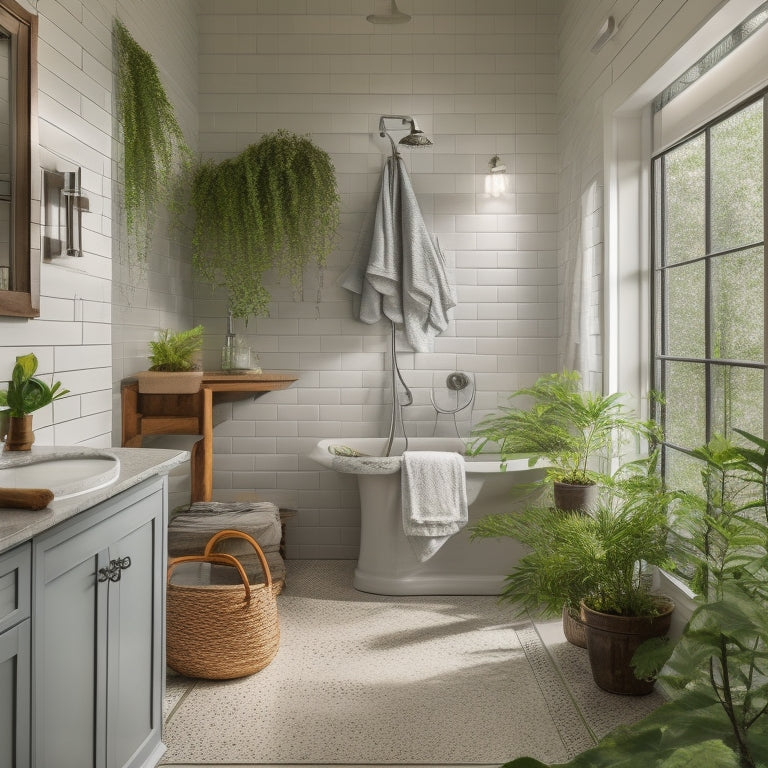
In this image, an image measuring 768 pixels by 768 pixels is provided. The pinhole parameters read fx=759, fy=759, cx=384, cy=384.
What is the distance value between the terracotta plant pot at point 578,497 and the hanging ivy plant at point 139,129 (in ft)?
6.81

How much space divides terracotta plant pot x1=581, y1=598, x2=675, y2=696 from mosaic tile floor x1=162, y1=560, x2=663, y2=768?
5 cm

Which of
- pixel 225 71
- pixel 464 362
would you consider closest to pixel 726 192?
pixel 464 362

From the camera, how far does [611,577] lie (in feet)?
8.69

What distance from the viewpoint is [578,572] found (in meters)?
2.73

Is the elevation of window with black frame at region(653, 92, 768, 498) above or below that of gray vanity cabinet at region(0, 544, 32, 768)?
above

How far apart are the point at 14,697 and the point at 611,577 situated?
1955 mm

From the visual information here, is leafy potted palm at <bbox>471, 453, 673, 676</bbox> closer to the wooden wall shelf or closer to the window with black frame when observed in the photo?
the window with black frame

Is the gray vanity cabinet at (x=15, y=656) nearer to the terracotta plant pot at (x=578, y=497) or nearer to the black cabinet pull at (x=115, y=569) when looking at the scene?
the black cabinet pull at (x=115, y=569)

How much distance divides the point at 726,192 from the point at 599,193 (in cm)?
97

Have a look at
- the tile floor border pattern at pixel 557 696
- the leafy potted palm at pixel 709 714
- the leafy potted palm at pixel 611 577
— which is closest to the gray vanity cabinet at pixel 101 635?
the leafy potted palm at pixel 709 714

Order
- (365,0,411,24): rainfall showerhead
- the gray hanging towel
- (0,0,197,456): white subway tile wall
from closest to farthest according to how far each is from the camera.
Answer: (0,0,197,456): white subway tile wall → (365,0,411,24): rainfall showerhead → the gray hanging towel

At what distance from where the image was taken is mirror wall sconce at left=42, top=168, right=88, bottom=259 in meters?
2.30

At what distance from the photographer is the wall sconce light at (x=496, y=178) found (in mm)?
4305

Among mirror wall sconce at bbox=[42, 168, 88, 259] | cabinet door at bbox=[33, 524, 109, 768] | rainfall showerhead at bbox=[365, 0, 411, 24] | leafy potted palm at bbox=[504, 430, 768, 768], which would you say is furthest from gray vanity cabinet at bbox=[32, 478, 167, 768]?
rainfall showerhead at bbox=[365, 0, 411, 24]
